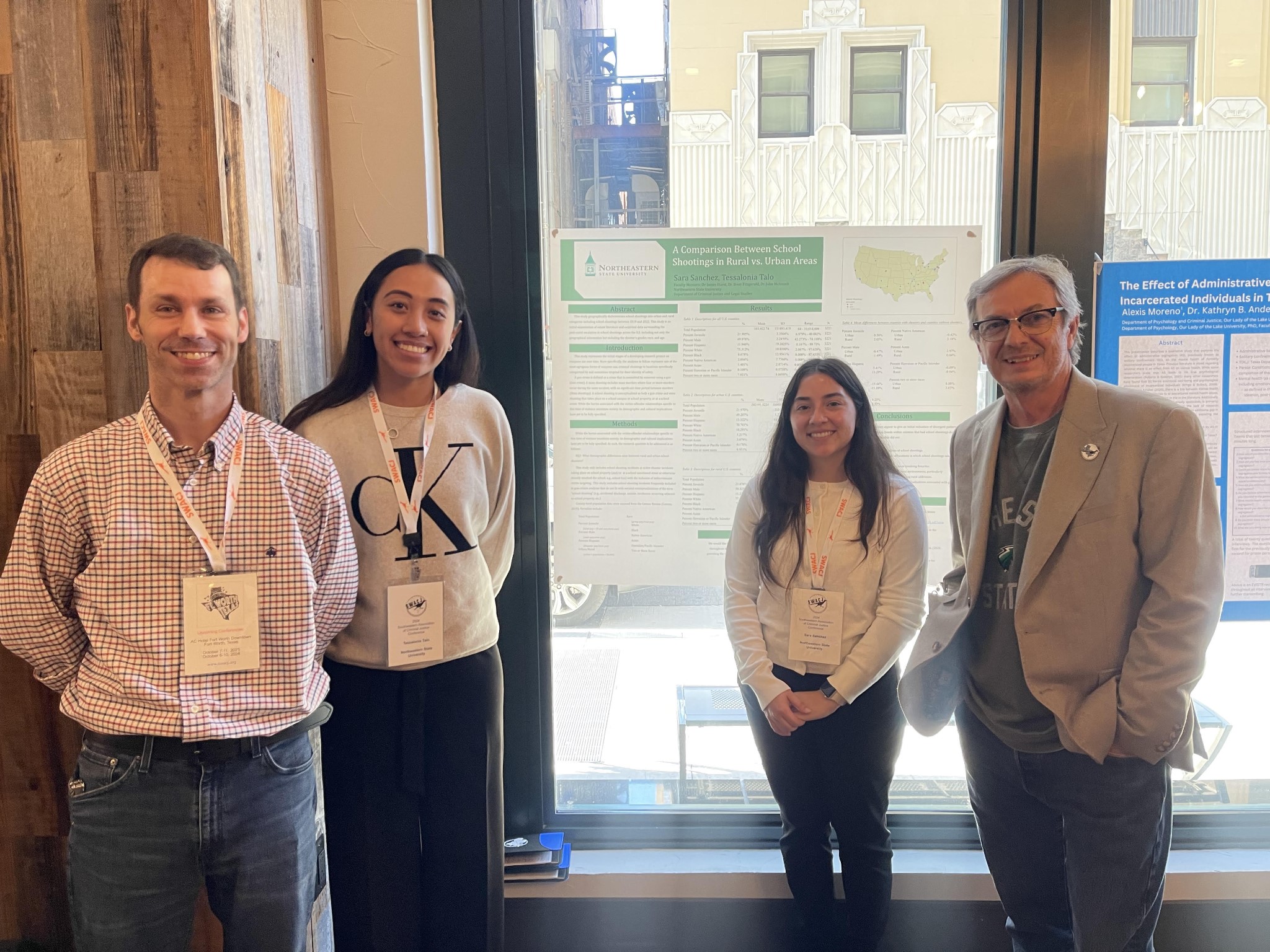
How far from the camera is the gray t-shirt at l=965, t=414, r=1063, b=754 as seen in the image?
5.03ft

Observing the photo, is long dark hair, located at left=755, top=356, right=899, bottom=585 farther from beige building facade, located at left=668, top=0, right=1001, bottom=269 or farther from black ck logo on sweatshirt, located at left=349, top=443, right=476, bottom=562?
black ck logo on sweatshirt, located at left=349, top=443, right=476, bottom=562

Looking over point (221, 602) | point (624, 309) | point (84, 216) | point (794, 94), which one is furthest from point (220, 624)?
point (794, 94)

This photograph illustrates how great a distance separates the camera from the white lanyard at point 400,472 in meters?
1.61

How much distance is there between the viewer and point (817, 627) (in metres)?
1.77

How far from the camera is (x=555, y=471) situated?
2223 millimetres

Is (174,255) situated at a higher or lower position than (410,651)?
higher

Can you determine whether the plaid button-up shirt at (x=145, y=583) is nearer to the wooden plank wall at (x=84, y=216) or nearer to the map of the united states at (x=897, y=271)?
the wooden plank wall at (x=84, y=216)

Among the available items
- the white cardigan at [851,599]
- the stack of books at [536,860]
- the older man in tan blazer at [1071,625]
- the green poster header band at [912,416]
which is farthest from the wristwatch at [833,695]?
the stack of books at [536,860]

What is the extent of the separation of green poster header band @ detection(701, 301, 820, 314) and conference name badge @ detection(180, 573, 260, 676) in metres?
1.36

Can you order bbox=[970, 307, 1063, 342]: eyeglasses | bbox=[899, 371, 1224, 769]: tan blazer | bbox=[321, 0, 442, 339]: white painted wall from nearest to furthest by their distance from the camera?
bbox=[899, 371, 1224, 769]: tan blazer → bbox=[970, 307, 1063, 342]: eyeglasses → bbox=[321, 0, 442, 339]: white painted wall

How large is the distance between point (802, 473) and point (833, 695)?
51cm

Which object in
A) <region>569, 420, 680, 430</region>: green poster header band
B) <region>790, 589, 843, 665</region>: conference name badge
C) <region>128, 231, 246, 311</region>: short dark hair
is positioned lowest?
<region>790, 589, 843, 665</region>: conference name badge

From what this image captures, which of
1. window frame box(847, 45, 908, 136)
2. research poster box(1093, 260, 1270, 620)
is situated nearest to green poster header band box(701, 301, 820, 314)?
window frame box(847, 45, 908, 136)

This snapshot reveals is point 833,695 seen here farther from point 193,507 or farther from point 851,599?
point 193,507
